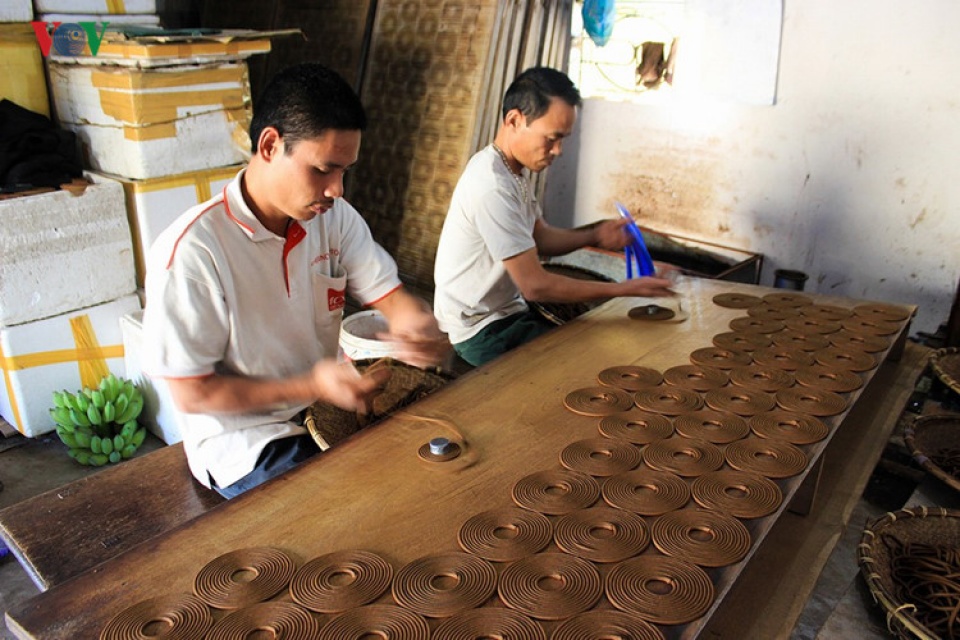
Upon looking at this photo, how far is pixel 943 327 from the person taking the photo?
3346 millimetres

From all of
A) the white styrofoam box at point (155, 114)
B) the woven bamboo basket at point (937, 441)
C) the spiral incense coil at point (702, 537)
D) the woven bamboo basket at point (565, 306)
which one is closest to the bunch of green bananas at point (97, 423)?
the white styrofoam box at point (155, 114)

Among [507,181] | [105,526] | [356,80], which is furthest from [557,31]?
[105,526]

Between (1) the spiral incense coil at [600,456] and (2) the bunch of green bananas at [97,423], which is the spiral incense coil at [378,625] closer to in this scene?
(1) the spiral incense coil at [600,456]

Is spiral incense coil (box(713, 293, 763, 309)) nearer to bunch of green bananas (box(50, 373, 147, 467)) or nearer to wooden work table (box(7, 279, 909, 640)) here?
wooden work table (box(7, 279, 909, 640))

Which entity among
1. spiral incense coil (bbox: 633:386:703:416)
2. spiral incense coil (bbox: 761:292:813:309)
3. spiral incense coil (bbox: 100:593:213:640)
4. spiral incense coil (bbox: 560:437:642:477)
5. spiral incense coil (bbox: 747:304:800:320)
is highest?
spiral incense coil (bbox: 761:292:813:309)

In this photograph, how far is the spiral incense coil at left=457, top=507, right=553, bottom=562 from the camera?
1352mm

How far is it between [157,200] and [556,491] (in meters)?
2.43

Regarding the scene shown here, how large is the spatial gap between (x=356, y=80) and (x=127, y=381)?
2147mm

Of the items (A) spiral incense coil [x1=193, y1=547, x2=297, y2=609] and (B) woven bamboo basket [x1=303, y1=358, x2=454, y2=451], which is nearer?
(A) spiral incense coil [x1=193, y1=547, x2=297, y2=609]

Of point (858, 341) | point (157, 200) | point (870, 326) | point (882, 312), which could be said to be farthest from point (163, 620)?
point (157, 200)

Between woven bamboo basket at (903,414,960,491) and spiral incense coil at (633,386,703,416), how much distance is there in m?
0.92

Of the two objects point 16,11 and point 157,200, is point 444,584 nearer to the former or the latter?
point 157,200

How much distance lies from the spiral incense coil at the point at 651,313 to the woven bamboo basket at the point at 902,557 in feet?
2.78

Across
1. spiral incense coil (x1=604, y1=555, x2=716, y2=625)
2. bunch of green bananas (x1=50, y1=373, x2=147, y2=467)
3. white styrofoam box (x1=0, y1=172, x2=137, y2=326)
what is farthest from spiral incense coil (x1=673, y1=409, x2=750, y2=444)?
white styrofoam box (x1=0, y1=172, x2=137, y2=326)
